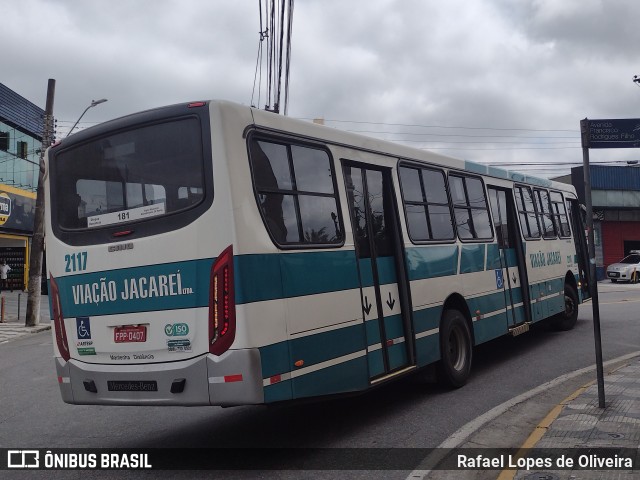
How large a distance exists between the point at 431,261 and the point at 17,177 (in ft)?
109

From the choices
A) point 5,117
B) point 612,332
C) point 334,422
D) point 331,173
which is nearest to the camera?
point 331,173

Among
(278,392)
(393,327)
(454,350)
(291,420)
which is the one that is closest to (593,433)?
(393,327)

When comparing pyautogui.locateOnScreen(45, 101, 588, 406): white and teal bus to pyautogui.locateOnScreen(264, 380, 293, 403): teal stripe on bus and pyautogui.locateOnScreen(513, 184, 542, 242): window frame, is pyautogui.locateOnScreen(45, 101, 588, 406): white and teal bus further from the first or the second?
pyautogui.locateOnScreen(513, 184, 542, 242): window frame

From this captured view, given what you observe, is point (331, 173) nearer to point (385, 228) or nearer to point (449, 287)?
point (385, 228)

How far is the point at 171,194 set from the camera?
5848mm

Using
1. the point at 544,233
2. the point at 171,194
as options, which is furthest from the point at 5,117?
the point at 171,194

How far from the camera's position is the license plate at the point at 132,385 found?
571 cm

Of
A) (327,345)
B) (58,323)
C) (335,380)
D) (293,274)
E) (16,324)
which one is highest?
(293,274)

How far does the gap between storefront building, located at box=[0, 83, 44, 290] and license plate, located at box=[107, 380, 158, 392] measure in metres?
29.8

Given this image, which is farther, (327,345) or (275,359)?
(327,345)

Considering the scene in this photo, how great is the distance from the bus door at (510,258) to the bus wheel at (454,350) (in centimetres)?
157

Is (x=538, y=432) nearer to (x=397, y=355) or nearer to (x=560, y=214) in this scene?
(x=397, y=355)

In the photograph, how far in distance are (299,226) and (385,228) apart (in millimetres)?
1804

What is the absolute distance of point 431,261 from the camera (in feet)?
27.2
